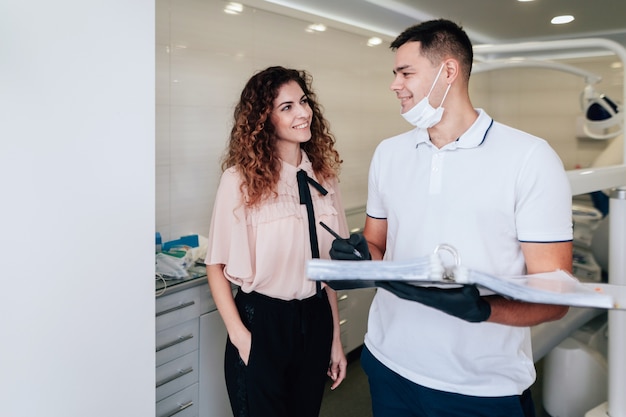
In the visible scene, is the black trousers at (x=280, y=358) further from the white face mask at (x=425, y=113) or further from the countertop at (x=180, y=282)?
the white face mask at (x=425, y=113)

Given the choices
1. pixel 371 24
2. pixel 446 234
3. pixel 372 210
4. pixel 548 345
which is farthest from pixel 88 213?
pixel 371 24

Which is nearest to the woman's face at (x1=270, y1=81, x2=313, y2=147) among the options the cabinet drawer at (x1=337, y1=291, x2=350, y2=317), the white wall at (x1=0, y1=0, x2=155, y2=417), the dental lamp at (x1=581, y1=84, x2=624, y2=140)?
the white wall at (x1=0, y1=0, x2=155, y2=417)

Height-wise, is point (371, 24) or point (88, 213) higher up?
point (371, 24)

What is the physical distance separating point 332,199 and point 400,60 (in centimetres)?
67

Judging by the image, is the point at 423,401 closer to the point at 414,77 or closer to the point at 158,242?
the point at 414,77

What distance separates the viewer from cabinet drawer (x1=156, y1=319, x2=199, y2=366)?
2.33m

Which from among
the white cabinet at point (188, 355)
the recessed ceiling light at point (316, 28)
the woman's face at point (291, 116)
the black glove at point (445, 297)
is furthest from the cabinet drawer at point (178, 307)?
the recessed ceiling light at point (316, 28)

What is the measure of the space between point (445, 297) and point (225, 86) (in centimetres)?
228

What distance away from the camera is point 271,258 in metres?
1.93

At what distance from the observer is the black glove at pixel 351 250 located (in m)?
1.45

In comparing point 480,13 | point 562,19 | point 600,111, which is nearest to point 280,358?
point 600,111

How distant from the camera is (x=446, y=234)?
56.6 inches

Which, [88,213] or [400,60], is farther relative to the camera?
[400,60]

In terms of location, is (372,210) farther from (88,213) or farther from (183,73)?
(183,73)
